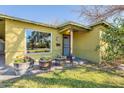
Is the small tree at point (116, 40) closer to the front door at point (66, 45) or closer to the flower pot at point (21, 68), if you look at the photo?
the flower pot at point (21, 68)

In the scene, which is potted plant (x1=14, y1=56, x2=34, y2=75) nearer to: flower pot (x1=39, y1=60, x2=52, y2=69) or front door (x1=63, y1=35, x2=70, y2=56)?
flower pot (x1=39, y1=60, x2=52, y2=69)

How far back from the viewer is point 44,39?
421 inches

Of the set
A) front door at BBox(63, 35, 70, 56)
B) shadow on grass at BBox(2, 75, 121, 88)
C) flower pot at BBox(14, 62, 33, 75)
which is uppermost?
front door at BBox(63, 35, 70, 56)

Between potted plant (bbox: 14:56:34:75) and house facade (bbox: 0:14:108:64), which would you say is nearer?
potted plant (bbox: 14:56:34:75)

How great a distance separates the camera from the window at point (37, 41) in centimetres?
960

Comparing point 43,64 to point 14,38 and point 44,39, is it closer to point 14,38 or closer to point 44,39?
point 14,38

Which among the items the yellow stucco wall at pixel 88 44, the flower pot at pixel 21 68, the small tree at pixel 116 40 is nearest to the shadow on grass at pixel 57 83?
the flower pot at pixel 21 68

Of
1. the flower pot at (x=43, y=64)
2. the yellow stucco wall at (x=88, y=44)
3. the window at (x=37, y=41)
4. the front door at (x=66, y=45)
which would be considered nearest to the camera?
the flower pot at (x=43, y=64)

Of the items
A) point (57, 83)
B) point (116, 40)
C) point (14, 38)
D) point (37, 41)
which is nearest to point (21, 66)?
point (57, 83)

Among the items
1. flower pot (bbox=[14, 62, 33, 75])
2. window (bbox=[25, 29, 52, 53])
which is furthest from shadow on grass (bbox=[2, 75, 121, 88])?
window (bbox=[25, 29, 52, 53])

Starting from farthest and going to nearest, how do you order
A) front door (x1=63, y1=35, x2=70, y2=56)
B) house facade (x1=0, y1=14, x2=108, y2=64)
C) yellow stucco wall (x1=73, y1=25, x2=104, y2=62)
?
front door (x1=63, y1=35, x2=70, y2=56) → yellow stucco wall (x1=73, y1=25, x2=104, y2=62) → house facade (x1=0, y1=14, x2=108, y2=64)

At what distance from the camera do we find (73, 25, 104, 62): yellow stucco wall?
11109 millimetres

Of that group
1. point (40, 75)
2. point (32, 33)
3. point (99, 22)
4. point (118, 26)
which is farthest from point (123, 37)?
point (32, 33)

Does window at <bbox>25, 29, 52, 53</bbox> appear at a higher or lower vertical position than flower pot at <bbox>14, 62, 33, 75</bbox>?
higher
